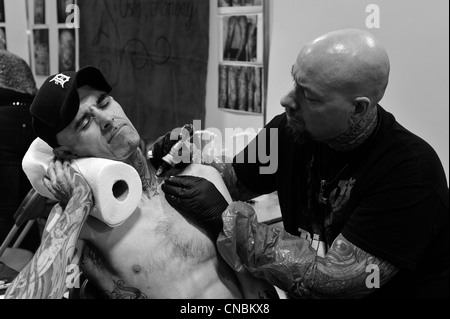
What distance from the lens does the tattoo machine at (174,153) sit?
171 centimetres

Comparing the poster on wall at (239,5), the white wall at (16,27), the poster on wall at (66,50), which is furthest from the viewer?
the poster on wall at (66,50)

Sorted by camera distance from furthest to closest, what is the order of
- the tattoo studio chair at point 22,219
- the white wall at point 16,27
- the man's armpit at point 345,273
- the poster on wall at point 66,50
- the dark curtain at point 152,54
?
the poster on wall at point 66,50 < the white wall at point 16,27 < the dark curtain at point 152,54 < the tattoo studio chair at point 22,219 < the man's armpit at point 345,273

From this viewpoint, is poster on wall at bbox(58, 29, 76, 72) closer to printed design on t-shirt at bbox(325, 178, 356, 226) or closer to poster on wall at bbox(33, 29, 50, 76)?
poster on wall at bbox(33, 29, 50, 76)

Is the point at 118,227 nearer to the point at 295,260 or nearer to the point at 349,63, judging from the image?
the point at 295,260

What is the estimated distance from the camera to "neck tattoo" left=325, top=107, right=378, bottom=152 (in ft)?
4.94

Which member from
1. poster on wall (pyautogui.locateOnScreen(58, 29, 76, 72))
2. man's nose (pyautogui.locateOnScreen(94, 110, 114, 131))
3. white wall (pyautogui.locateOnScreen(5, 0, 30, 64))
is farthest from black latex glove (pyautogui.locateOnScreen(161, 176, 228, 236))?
white wall (pyautogui.locateOnScreen(5, 0, 30, 64))

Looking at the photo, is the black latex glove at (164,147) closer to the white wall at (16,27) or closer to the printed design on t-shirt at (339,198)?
the printed design on t-shirt at (339,198)

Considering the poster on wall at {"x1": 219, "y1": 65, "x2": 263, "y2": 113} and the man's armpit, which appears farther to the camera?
the poster on wall at {"x1": 219, "y1": 65, "x2": 263, "y2": 113}

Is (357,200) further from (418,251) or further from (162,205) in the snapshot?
(162,205)

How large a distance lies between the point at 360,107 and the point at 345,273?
0.44 m

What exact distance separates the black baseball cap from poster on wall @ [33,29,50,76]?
1393 mm

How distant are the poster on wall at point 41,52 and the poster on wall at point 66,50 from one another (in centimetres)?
8

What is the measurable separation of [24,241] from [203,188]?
1.47 metres

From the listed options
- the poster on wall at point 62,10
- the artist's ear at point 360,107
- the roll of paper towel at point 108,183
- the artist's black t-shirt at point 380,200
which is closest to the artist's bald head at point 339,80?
the artist's ear at point 360,107
